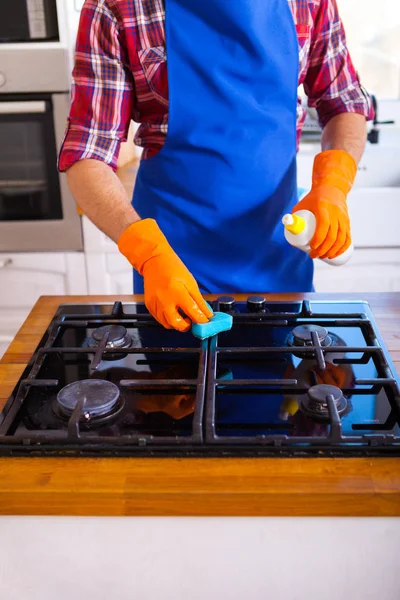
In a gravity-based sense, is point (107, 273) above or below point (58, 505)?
below

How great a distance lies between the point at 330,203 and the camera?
3.60 ft

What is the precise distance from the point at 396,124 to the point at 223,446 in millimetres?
1957

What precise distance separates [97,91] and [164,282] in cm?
40

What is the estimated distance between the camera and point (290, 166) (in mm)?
1287

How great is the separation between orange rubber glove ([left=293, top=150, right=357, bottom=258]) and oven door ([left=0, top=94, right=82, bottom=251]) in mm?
988

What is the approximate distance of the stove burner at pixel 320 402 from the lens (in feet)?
2.47

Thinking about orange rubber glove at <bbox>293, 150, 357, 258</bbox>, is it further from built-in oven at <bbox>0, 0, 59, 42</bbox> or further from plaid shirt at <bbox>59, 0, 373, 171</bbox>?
built-in oven at <bbox>0, 0, 59, 42</bbox>

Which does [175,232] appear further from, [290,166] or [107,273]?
[107,273]

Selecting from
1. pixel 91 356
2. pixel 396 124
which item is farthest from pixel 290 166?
pixel 396 124

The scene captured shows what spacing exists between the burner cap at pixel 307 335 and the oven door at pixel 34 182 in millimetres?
1199

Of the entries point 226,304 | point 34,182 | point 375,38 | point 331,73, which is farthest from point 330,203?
point 375,38

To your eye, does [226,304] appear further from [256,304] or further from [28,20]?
[28,20]

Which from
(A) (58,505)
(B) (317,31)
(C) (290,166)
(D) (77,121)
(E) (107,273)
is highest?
(B) (317,31)

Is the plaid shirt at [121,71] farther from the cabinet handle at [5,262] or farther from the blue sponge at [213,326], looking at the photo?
the cabinet handle at [5,262]
